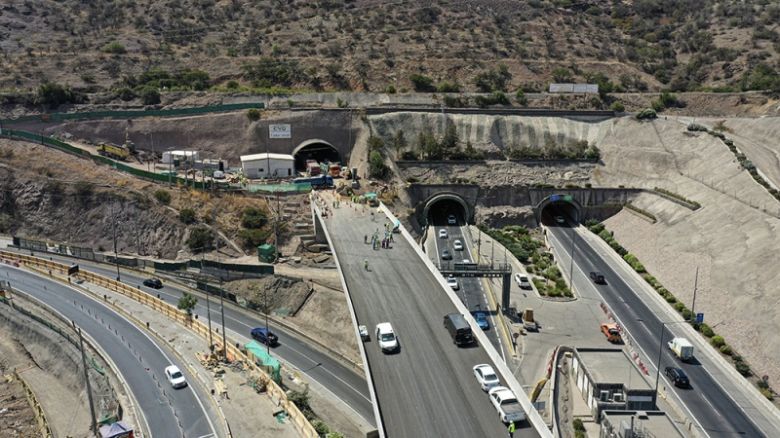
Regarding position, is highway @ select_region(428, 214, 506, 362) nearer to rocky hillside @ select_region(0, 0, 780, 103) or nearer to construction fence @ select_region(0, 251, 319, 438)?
construction fence @ select_region(0, 251, 319, 438)

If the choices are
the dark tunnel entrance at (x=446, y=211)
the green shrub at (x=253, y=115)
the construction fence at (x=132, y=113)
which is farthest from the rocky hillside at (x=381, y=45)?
the dark tunnel entrance at (x=446, y=211)

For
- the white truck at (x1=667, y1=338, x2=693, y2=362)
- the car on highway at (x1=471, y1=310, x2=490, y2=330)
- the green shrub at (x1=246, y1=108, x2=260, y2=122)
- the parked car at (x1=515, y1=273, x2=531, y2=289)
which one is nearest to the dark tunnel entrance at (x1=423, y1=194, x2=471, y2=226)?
the parked car at (x1=515, y1=273, x2=531, y2=289)

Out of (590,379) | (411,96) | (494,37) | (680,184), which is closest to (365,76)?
(411,96)

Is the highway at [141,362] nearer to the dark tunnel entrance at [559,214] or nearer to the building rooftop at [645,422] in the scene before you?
the building rooftop at [645,422]

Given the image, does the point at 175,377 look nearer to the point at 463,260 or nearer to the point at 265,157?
the point at 463,260

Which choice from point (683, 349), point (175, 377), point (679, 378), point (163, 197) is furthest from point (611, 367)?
point (163, 197)
